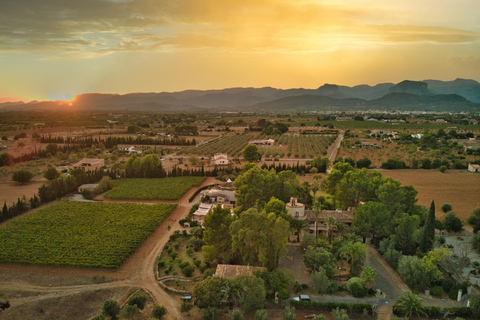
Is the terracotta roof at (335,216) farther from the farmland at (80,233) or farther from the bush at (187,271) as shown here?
the farmland at (80,233)

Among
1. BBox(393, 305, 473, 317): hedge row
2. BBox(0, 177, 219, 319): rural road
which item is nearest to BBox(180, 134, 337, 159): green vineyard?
BBox(0, 177, 219, 319): rural road

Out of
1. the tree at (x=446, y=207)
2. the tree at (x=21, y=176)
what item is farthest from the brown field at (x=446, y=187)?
the tree at (x=21, y=176)

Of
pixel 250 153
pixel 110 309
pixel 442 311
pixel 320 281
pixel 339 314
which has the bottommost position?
pixel 442 311

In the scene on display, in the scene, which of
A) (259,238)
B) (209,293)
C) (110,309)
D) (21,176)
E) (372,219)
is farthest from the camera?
(21,176)

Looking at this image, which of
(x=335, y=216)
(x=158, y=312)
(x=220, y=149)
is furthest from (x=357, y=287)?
(x=220, y=149)

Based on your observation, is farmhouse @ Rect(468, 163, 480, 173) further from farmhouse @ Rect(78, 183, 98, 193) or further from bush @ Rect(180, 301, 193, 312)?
farmhouse @ Rect(78, 183, 98, 193)

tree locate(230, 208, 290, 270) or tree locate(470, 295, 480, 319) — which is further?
tree locate(230, 208, 290, 270)

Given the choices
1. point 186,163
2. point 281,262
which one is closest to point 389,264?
point 281,262

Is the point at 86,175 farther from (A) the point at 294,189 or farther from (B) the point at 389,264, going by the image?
(B) the point at 389,264

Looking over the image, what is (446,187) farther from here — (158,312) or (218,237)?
(158,312)
